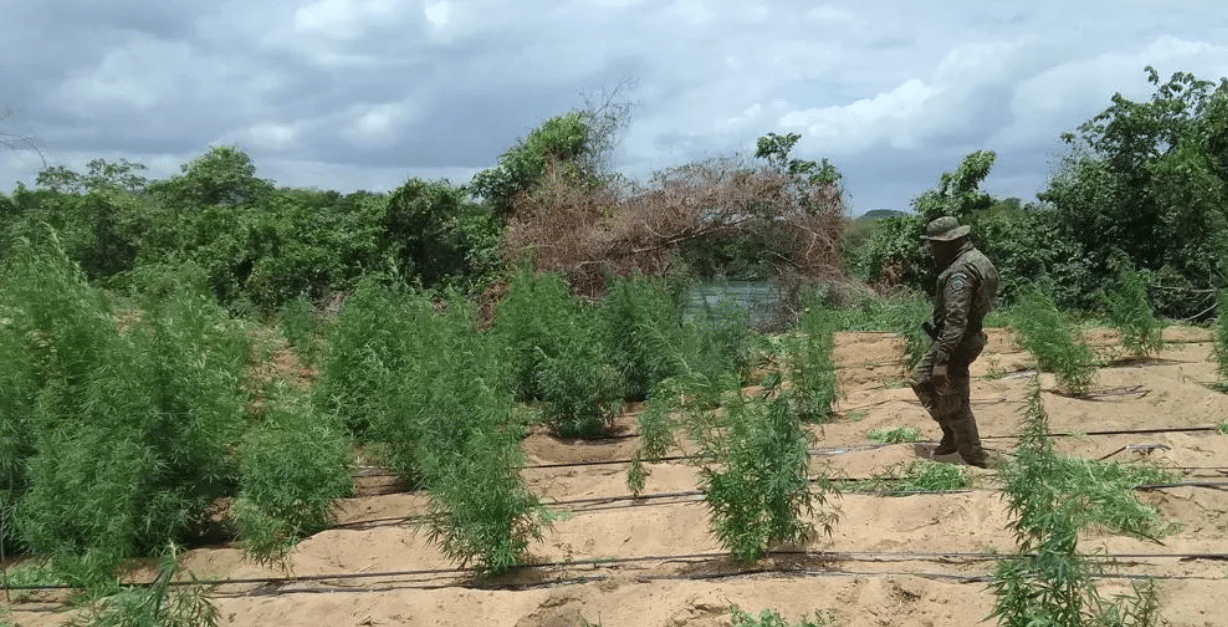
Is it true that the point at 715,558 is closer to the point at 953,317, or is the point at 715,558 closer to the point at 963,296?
the point at 953,317

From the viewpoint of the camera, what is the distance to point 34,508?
768 cm

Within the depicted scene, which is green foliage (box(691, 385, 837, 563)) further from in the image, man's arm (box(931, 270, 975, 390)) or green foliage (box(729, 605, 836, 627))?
man's arm (box(931, 270, 975, 390))

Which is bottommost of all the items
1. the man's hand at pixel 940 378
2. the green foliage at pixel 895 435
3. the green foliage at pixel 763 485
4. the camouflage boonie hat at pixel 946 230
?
the green foliage at pixel 895 435

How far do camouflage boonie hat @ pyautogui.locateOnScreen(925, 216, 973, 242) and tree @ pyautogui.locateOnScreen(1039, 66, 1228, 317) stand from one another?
10.4m

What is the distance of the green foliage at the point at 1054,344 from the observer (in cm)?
1051

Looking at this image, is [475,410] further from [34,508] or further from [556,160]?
[556,160]

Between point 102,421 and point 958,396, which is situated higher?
point 102,421

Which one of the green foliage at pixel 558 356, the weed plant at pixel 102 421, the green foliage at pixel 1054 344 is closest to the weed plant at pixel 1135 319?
the green foliage at pixel 1054 344

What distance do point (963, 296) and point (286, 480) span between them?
16.0 ft

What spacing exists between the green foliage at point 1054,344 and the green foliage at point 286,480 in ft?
21.7

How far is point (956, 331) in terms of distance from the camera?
7.85 m

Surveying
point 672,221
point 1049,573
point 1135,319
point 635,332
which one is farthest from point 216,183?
point 1049,573

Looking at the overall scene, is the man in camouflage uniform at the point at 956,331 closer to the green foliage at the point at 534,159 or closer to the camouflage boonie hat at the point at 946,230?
the camouflage boonie hat at the point at 946,230

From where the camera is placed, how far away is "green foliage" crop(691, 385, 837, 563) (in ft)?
19.6
